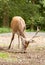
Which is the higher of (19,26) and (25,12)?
(19,26)

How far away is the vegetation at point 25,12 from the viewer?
3133 cm

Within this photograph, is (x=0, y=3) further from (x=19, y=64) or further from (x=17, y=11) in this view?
(x=19, y=64)

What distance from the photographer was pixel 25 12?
107 feet

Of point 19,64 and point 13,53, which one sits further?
point 13,53

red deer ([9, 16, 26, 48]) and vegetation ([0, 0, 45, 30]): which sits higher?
red deer ([9, 16, 26, 48])

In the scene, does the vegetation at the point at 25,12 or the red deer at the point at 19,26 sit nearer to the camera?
the red deer at the point at 19,26

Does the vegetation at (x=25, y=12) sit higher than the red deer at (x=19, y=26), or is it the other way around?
the red deer at (x=19, y=26)

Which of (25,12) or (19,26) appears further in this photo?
(25,12)

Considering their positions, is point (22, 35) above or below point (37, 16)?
above

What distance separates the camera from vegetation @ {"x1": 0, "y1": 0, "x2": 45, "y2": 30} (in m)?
31.3

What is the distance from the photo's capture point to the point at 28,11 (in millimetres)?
32500

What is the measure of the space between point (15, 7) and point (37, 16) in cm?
246

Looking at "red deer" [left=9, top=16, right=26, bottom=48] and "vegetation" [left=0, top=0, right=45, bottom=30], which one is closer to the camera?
"red deer" [left=9, top=16, right=26, bottom=48]

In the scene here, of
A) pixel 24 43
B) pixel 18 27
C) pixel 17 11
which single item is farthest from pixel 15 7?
pixel 24 43
